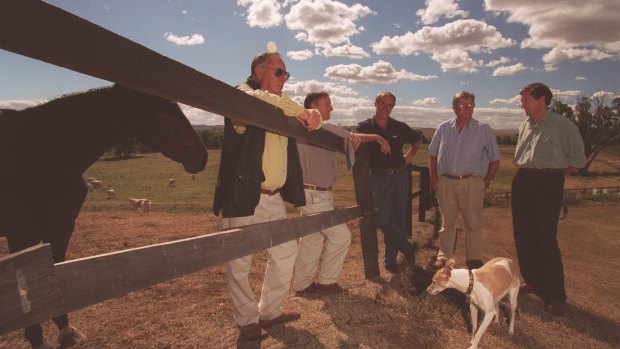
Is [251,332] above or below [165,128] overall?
below

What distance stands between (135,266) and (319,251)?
9.47 feet

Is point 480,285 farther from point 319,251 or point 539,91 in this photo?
point 539,91

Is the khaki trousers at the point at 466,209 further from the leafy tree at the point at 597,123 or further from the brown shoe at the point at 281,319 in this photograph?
the leafy tree at the point at 597,123

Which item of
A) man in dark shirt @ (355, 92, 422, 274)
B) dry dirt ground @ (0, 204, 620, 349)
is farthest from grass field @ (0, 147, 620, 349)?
man in dark shirt @ (355, 92, 422, 274)

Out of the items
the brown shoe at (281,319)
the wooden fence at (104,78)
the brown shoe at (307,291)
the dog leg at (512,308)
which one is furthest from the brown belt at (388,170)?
the wooden fence at (104,78)

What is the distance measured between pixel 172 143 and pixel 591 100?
6720 centimetres

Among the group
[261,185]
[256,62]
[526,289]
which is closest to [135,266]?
[261,185]

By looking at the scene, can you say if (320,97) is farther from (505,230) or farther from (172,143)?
(505,230)

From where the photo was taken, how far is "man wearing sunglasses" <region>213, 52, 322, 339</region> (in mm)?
2699

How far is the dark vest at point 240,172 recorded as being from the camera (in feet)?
8.84

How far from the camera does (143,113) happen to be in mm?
3373

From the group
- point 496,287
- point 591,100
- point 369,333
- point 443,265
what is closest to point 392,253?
point 443,265

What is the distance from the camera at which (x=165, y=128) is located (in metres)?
3.44

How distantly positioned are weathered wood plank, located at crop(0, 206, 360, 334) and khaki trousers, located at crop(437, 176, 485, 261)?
349 centimetres
